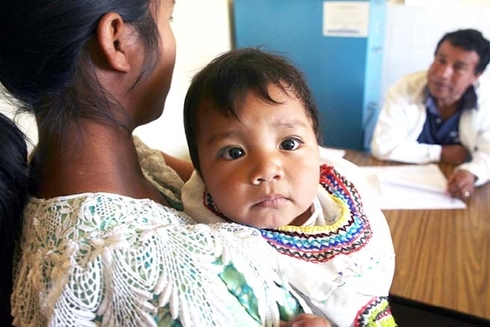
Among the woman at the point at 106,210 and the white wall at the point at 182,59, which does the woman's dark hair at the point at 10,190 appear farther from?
the white wall at the point at 182,59

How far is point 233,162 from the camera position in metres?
0.74

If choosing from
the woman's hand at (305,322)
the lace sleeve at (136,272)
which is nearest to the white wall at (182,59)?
the lace sleeve at (136,272)

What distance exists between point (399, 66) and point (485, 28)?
0.48 m

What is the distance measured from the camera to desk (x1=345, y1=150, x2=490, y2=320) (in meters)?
1.15

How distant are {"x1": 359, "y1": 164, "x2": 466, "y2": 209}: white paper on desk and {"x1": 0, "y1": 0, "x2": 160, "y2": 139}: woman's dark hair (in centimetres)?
103

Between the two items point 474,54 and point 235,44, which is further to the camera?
point 235,44

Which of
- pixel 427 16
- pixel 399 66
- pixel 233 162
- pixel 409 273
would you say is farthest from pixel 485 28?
pixel 233 162

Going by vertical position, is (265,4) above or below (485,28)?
above

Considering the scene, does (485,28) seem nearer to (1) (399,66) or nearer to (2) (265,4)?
(1) (399,66)

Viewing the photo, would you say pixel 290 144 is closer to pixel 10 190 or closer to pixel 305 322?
pixel 305 322

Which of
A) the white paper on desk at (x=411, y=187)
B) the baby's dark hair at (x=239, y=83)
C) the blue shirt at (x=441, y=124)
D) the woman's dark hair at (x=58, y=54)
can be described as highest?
the woman's dark hair at (x=58, y=54)

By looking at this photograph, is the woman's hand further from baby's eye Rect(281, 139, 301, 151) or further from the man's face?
the man's face

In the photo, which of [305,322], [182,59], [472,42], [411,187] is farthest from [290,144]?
[472,42]

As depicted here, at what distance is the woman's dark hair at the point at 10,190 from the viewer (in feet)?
2.30
